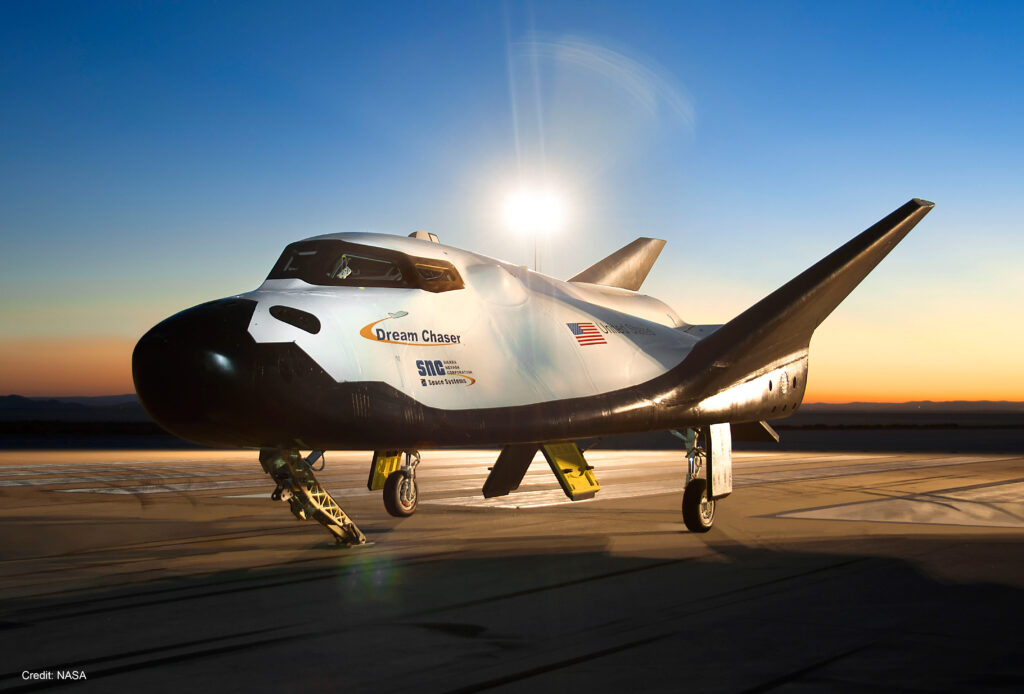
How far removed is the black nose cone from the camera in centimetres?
659

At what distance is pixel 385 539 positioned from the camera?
1174cm

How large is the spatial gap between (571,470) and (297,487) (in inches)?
170

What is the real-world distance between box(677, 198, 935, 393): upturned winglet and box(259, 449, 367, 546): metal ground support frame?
494cm

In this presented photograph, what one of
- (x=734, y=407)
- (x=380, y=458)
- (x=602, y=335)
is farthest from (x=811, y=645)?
(x=380, y=458)

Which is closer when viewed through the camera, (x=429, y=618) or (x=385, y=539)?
(x=429, y=618)

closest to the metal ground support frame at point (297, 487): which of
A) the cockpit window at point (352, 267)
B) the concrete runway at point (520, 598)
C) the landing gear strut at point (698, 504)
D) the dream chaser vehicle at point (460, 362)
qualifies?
the dream chaser vehicle at point (460, 362)

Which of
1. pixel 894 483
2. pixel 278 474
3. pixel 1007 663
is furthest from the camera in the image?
pixel 894 483

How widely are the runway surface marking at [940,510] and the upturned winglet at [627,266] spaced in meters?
4.92

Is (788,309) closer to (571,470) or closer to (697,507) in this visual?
(697,507)

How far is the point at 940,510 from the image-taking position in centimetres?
1515

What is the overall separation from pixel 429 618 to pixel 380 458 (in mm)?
6598

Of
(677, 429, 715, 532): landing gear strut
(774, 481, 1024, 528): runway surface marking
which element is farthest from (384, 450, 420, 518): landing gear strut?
(774, 481, 1024, 528): runway surface marking

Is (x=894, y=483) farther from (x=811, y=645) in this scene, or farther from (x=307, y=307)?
(x=307, y=307)

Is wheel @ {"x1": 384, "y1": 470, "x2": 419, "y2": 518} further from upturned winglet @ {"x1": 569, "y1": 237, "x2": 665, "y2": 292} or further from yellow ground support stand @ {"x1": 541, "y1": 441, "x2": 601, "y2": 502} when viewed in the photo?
upturned winglet @ {"x1": 569, "y1": 237, "x2": 665, "y2": 292}
